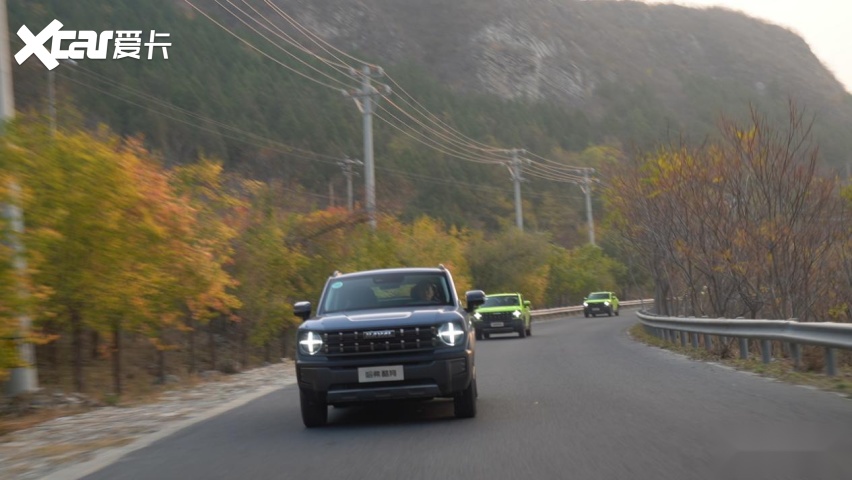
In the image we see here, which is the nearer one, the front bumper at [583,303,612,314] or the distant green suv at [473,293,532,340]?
the distant green suv at [473,293,532,340]

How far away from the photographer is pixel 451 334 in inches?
422

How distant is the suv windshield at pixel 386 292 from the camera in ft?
39.3

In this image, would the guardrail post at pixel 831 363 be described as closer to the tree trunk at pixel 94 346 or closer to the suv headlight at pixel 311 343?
the suv headlight at pixel 311 343

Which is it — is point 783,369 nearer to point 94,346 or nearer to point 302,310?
point 302,310

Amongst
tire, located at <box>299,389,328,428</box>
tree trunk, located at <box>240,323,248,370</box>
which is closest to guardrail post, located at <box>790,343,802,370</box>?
tire, located at <box>299,389,328,428</box>

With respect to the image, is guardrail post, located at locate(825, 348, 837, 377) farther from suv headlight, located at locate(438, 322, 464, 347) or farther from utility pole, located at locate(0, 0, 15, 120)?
utility pole, located at locate(0, 0, 15, 120)

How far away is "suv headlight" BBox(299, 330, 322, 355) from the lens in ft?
35.0

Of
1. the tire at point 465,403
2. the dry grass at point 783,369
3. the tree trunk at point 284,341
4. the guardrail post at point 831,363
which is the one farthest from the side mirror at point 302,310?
the tree trunk at point 284,341

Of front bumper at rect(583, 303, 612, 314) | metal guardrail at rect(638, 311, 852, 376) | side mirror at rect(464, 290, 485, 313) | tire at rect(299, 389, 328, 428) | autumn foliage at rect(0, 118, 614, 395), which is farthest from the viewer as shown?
front bumper at rect(583, 303, 612, 314)

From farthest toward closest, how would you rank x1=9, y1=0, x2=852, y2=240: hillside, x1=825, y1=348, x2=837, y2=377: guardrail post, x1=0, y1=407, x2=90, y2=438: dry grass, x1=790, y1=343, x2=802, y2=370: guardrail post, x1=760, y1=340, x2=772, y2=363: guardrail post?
x1=9, y1=0, x2=852, y2=240: hillside, x1=760, y1=340, x2=772, y2=363: guardrail post, x1=790, y1=343, x2=802, y2=370: guardrail post, x1=825, y1=348, x2=837, y2=377: guardrail post, x1=0, y1=407, x2=90, y2=438: dry grass

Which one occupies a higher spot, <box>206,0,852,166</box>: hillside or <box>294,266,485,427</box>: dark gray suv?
<box>206,0,852,166</box>: hillside

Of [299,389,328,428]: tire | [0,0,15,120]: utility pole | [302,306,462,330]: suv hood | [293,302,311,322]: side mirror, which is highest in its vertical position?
[0,0,15,120]: utility pole

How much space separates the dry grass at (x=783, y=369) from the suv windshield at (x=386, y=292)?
480 cm

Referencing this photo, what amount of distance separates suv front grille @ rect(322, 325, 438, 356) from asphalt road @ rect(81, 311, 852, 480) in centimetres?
80
